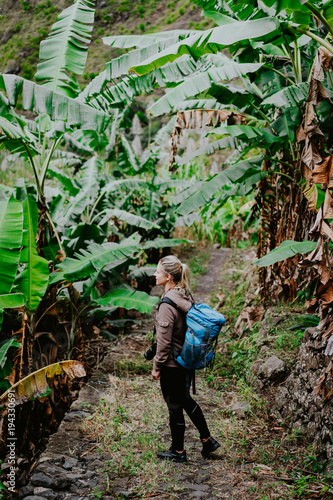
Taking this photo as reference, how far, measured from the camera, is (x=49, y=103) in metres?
3.45

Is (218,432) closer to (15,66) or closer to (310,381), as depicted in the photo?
(310,381)

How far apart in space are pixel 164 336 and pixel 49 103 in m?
2.13

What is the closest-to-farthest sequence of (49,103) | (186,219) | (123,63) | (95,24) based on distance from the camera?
(49,103) → (123,63) → (186,219) → (95,24)

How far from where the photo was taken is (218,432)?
380cm

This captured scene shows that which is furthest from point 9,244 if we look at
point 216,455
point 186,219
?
point 186,219

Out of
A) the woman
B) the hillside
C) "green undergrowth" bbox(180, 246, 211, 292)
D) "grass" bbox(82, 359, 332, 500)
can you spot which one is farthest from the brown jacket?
"green undergrowth" bbox(180, 246, 211, 292)

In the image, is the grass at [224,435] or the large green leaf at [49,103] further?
the large green leaf at [49,103]

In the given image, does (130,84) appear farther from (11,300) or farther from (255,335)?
(255,335)

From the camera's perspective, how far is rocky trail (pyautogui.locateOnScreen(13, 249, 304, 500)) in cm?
304

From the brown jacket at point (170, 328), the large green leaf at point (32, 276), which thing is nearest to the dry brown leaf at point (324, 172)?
the brown jacket at point (170, 328)

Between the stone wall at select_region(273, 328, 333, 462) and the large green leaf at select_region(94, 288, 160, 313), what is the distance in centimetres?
158

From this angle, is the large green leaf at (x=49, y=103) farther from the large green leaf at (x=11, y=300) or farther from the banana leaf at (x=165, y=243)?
the banana leaf at (x=165, y=243)

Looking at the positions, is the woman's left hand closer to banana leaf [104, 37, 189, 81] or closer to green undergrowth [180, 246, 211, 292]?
banana leaf [104, 37, 189, 81]

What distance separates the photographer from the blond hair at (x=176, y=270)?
333 centimetres
